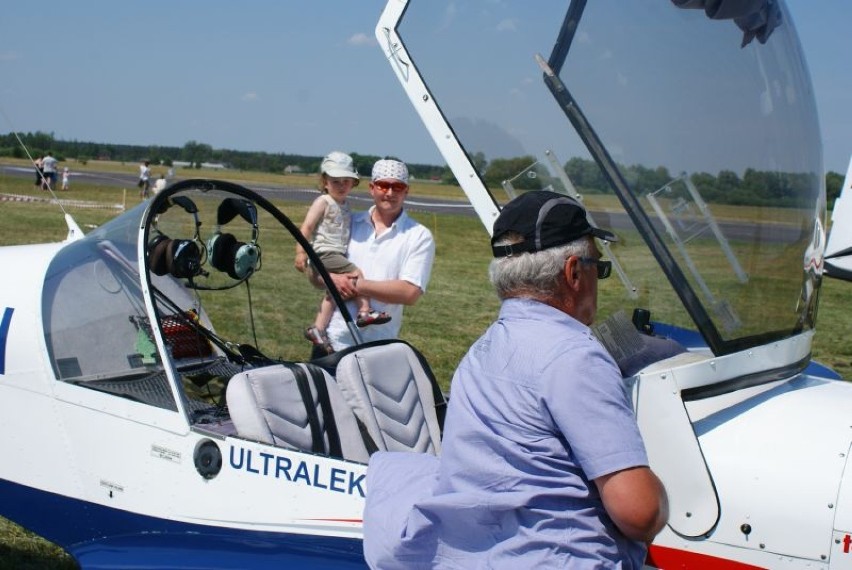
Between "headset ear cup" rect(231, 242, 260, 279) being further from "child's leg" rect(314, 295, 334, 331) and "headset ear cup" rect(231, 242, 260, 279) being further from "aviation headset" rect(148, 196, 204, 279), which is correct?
"child's leg" rect(314, 295, 334, 331)

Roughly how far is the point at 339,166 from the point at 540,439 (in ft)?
9.87

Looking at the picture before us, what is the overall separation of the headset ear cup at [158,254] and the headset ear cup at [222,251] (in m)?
0.27

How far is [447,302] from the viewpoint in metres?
11.8

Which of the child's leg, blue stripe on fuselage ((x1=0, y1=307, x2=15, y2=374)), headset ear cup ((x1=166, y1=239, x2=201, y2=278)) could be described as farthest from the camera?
the child's leg

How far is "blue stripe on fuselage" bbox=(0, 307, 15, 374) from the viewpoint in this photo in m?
3.23

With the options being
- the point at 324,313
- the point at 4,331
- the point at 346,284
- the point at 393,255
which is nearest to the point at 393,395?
the point at 324,313

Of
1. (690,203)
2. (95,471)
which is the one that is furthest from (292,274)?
(690,203)

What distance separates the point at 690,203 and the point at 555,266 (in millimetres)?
1078

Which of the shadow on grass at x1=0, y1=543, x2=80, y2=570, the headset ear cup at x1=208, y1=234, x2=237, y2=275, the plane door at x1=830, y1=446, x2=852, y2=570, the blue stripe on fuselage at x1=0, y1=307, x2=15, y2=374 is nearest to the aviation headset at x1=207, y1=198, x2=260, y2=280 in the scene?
the headset ear cup at x1=208, y1=234, x2=237, y2=275

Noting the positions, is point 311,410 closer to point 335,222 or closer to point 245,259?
point 245,259

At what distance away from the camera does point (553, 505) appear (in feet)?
6.12

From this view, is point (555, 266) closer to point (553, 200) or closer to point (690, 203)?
point (553, 200)

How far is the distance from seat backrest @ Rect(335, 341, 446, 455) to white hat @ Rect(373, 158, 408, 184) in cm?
115

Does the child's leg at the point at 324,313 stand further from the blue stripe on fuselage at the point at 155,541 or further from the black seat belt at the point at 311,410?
the blue stripe on fuselage at the point at 155,541
